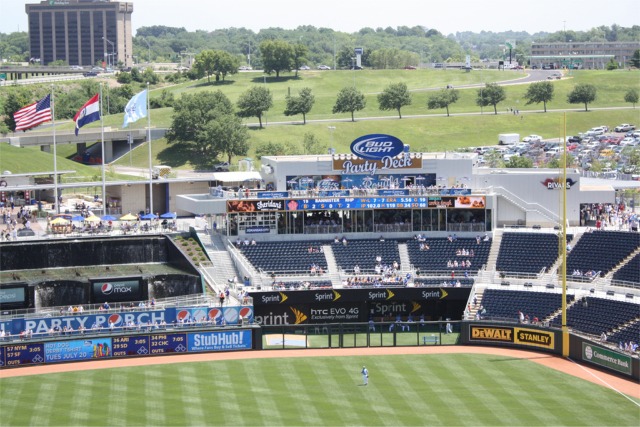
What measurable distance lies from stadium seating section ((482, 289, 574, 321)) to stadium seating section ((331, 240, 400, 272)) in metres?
8.82

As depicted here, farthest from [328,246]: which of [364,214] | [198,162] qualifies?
[198,162]

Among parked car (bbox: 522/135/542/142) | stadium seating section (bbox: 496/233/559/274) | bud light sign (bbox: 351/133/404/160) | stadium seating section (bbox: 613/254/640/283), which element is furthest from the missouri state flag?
parked car (bbox: 522/135/542/142)

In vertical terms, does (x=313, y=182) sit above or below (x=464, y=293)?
above

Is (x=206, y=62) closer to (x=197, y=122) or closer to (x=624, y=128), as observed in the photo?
(x=197, y=122)

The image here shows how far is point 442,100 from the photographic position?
17162cm

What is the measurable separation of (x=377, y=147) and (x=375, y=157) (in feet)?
2.57

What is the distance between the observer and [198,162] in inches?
5271

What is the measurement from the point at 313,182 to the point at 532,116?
94.9m

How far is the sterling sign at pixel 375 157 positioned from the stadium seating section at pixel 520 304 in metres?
14.8

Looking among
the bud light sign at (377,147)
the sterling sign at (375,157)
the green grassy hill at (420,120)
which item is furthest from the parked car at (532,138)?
the bud light sign at (377,147)

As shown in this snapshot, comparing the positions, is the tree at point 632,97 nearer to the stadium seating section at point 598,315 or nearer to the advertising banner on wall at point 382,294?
the advertising banner on wall at point 382,294

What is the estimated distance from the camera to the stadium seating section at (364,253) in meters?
73.2

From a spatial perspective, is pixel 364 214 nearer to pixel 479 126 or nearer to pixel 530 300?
pixel 530 300

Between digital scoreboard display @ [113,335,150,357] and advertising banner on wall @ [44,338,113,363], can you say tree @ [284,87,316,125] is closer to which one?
digital scoreboard display @ [113,335,150,357]
